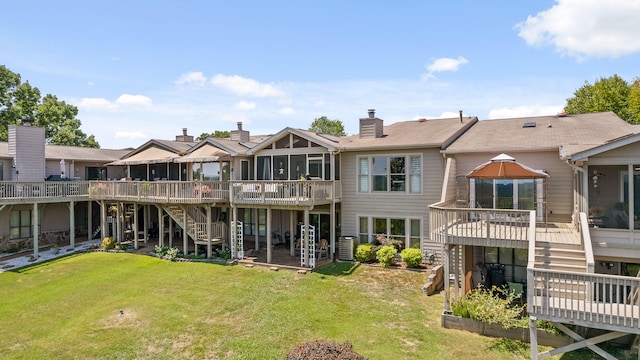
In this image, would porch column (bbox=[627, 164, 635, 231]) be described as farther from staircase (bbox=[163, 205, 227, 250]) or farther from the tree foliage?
the tree foliage

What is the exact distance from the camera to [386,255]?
15.9 metres

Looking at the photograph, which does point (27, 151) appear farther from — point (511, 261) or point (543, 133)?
point (543, 133)

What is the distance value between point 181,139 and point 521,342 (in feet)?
81.7

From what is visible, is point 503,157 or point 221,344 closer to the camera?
point 221,344

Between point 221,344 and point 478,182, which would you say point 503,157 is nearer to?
point 478,182

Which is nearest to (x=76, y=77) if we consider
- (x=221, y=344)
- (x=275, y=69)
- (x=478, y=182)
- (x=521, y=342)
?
(x=275, y=69)

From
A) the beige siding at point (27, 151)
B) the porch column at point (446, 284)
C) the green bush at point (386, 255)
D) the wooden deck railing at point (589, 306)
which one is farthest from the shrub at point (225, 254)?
the wooden deck railing at point (589, 306)

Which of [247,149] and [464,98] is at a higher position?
[464,98]

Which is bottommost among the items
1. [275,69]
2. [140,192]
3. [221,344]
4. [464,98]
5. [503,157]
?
[221,344]

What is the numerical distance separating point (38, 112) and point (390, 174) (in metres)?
42.5

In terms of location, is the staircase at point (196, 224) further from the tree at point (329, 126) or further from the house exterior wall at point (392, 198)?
the tree at point (329, 126)

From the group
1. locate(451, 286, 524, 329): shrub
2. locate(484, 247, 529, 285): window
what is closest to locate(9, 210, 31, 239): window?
locate(451, 286, 524, 329): shrub

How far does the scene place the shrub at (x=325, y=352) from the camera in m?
6.63

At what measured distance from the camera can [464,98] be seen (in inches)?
966
